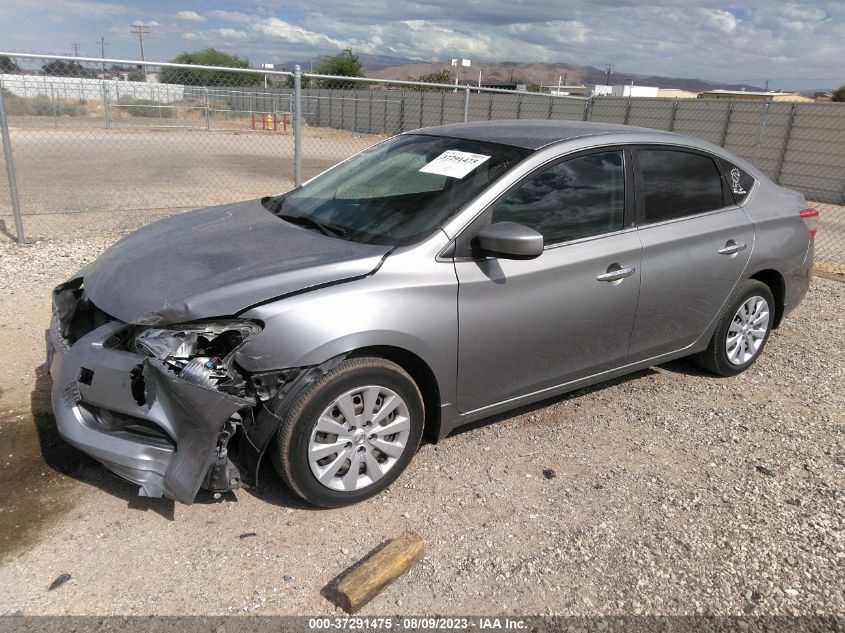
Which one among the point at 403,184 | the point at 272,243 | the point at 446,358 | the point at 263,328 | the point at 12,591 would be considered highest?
the point at 403,184

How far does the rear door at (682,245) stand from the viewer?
388 cm

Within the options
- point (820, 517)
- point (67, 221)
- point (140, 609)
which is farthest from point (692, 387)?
point (67, 221)

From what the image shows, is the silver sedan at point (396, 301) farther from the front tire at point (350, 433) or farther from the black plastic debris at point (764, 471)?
the black plastic debris at point (764, 471)

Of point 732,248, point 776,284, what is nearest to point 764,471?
point 732,248

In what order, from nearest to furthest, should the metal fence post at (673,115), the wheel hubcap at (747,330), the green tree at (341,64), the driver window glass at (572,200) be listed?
the driver window glass at (572,200), the wheel hubcap at (747,330), the metal fence post at (673,115), the green tree at (341,64)

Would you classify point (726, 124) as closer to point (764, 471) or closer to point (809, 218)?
point (809, 218)

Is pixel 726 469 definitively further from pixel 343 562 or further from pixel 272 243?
pixel 272 243

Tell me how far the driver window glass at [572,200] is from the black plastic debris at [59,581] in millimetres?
2475

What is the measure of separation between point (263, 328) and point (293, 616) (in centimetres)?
115

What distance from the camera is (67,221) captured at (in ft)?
28.7

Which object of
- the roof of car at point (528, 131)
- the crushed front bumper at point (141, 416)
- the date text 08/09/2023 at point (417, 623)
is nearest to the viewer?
the date text 08/09/2023 at point (417, 623)

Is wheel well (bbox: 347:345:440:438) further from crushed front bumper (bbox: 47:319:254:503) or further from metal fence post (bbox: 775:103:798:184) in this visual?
metal fence post (bbox: 775:103:798:184)

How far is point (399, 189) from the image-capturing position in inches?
149

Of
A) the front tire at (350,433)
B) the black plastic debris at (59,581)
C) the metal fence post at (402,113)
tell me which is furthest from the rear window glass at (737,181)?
the metal fence post at (402,113)
